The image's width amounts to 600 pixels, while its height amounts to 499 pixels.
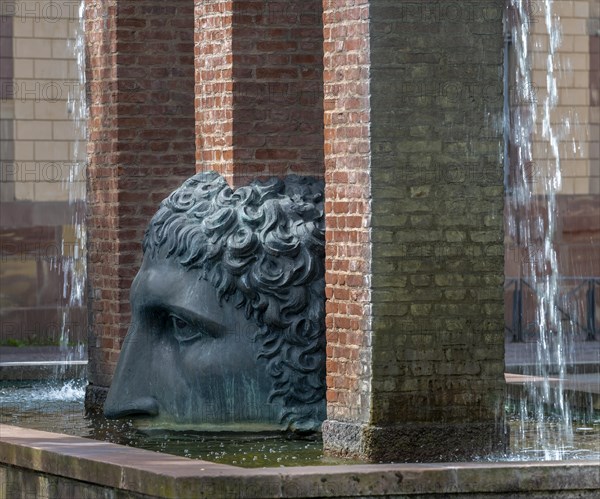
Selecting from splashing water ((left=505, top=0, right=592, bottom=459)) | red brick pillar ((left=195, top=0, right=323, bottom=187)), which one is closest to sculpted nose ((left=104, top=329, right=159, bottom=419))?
red brick pillar ((left=195, top=0, right=323, bottom=187))

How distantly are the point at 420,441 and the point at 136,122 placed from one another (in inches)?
156

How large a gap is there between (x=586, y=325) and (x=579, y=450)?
14074 mm

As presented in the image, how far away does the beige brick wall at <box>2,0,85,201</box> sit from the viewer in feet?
79.4

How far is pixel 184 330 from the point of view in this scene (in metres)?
11.4

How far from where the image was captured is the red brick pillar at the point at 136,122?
13.2 metres

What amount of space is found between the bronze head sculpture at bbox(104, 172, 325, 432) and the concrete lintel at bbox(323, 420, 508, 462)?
114 centimetres

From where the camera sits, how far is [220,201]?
452 inches

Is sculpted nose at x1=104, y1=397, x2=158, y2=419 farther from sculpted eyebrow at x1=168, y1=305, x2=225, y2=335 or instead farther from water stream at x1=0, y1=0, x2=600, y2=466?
water stream at x1=0, y1=0, x2=600, y2=466

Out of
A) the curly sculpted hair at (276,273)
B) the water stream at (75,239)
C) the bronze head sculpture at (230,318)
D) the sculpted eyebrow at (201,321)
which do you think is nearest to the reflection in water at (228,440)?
the bronze head sculpture at (230,318)

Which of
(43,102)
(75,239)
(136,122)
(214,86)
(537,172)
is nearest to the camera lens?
(214,86)

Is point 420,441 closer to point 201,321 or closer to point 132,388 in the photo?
point 201,321

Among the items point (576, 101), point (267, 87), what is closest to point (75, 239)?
point (576, 101)

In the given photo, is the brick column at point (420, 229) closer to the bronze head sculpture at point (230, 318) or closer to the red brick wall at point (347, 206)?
the red brick wall at point (347, 206)

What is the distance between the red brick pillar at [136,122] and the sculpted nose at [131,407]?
5.74 ft
